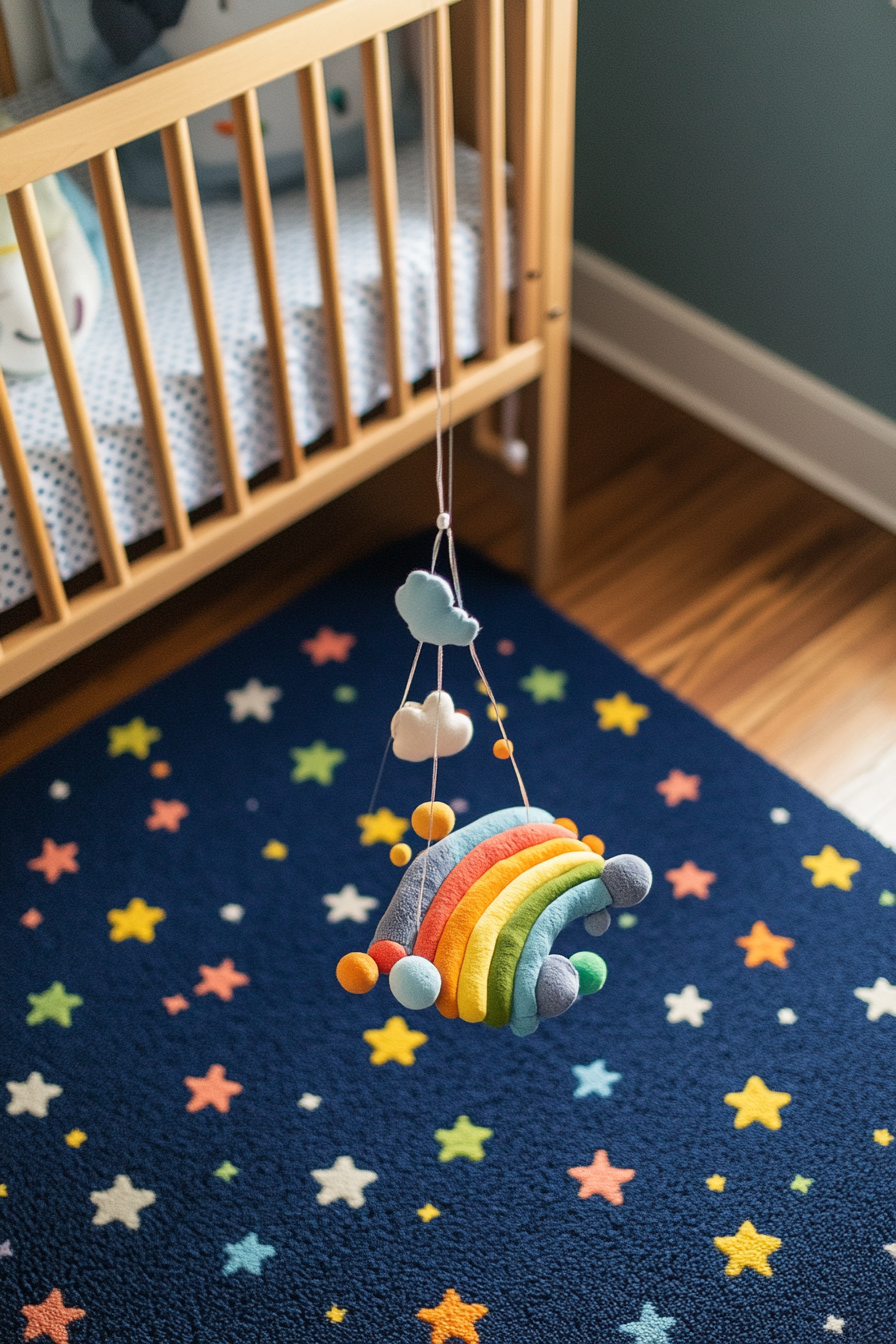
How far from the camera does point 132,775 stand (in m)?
1.80

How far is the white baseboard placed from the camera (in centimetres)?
210

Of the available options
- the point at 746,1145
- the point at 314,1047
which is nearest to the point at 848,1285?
the point at 746,1145

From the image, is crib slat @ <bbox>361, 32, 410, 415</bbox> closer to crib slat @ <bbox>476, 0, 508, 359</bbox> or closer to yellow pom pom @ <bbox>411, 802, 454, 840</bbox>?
crib slat @ <bbox>476, 0, 508, 359</bbox>

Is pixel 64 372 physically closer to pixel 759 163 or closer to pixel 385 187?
pixel 385 187

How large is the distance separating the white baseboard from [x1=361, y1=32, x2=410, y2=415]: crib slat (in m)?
0.79

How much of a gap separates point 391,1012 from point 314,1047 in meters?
0.10

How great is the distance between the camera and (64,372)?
1303mm

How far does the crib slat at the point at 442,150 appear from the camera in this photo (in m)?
1.37

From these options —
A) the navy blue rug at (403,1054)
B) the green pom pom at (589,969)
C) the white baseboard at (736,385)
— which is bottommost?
the navy blue rug at (403,1054)

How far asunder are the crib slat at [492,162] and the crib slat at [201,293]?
343 millimetres

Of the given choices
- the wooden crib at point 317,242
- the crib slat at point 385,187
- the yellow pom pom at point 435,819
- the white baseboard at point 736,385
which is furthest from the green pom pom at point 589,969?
the white baseboard at point 736,385

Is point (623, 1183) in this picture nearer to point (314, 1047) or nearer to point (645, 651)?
point (314, 1047)

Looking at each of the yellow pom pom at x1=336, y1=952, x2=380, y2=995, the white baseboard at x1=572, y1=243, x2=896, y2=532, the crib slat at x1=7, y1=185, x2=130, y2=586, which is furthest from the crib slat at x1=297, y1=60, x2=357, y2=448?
the white baseboard at x1=572, y1=243, x2=896, y2=532

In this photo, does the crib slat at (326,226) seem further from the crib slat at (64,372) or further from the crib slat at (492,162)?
the crib slat at (64,372)
